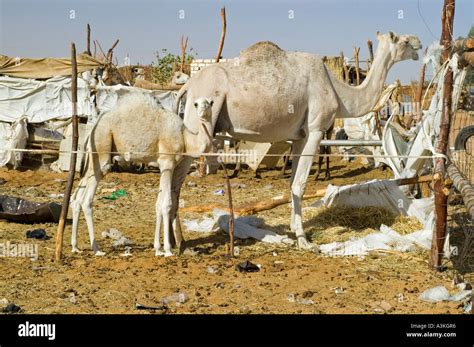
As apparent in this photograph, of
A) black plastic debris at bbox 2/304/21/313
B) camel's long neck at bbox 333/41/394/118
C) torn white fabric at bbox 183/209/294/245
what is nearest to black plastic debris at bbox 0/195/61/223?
torn white fabric at bbox 183/209/294/245

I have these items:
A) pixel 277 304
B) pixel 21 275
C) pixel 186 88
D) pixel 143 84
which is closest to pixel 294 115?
pixel 186 88

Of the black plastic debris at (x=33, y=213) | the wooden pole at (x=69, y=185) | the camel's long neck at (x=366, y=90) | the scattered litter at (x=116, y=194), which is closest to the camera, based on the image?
the wooden pole at (x=69, y=185)

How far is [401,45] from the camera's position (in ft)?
34.0

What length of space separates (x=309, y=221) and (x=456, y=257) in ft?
8.70

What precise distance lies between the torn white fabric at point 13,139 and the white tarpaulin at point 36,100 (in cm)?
26

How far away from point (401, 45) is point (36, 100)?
1118cm

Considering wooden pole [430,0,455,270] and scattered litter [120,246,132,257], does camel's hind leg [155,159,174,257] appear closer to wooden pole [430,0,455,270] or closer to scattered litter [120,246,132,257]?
scattered litter [120,246,132,257]

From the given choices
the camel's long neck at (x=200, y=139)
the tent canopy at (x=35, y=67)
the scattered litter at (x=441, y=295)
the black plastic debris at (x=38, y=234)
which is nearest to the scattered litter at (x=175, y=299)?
the camel's long neck at (x=200, y=139)

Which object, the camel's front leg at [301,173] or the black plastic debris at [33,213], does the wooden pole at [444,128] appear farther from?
the black plastic debris at [33,213]

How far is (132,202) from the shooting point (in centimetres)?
1302

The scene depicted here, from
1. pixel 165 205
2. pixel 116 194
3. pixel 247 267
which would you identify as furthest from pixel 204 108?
pixel 116 194

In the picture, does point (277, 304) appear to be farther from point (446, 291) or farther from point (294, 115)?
point (294, 115)

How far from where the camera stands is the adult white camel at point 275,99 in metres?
9.15

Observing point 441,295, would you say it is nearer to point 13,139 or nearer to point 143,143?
point 143,143
